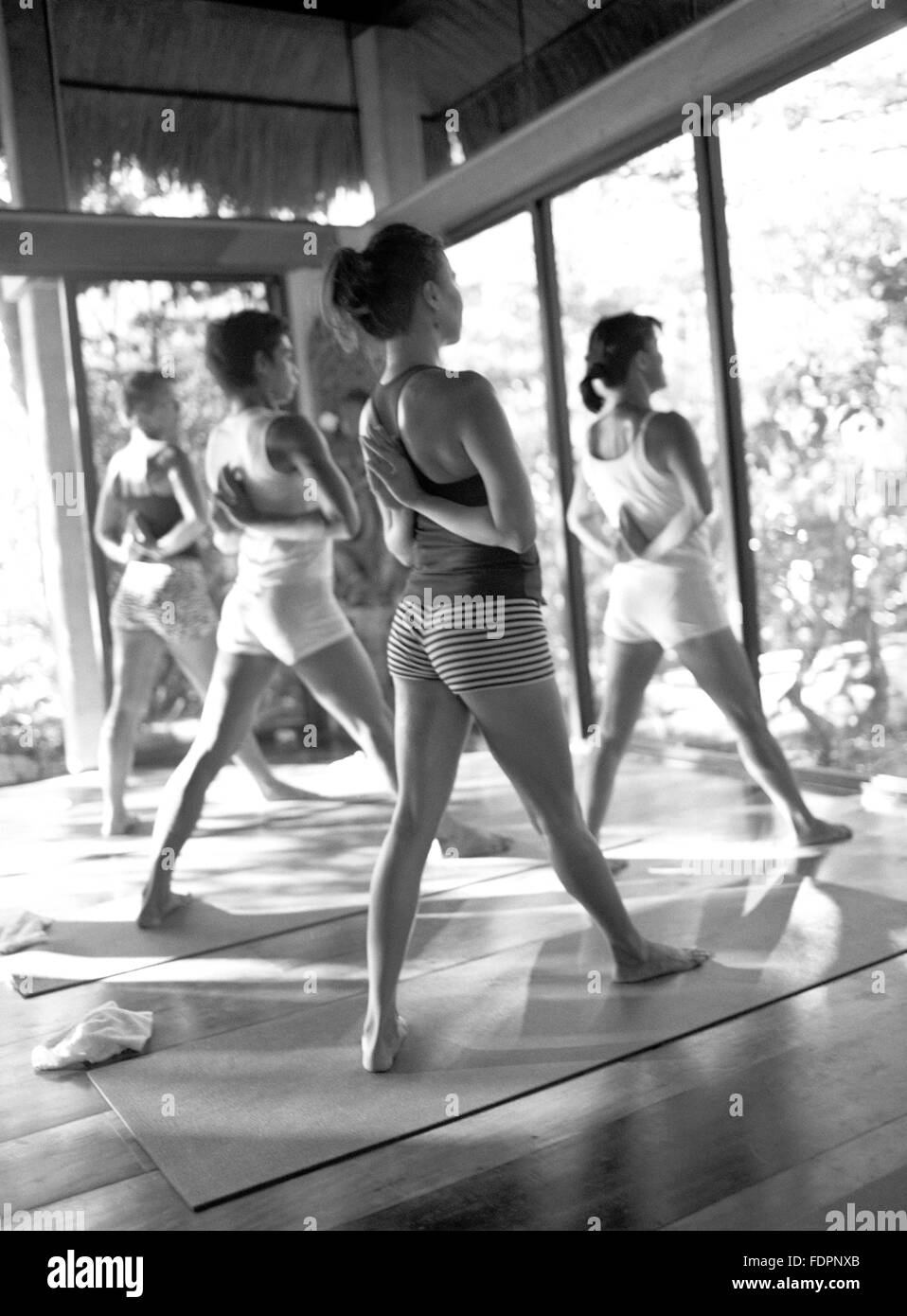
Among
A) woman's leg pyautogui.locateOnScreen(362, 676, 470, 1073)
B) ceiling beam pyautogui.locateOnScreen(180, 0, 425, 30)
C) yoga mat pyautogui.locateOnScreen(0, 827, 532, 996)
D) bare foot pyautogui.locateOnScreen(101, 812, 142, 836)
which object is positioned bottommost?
yoga mat pyautogui.locateOnScreen(0, 827, 532, 996)

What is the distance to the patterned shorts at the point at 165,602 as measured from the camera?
15.5 ft

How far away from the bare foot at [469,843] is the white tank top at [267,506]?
3.17 ft

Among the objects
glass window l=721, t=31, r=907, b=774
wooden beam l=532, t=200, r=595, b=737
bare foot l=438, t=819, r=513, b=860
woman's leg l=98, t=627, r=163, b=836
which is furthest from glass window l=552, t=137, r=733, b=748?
woman's leg l=98, t=627, r=163, b=836

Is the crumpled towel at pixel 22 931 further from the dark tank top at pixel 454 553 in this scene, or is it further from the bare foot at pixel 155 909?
the dark tank top at pixel 454 553

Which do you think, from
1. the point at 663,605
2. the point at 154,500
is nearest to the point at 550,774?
the point at 663,605

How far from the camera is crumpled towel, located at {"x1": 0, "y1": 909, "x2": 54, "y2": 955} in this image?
3619 mm

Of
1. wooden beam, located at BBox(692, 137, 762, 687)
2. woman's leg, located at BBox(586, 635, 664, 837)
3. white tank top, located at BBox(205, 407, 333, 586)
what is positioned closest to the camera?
white tank top, located at BBox(205, 407, 333, 586)

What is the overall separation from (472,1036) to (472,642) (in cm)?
84

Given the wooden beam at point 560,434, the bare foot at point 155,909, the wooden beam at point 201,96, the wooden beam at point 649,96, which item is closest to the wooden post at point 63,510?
the wooden beam at point 201,96

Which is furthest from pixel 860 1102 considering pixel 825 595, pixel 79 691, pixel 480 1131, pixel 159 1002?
Result: pixel 79 691

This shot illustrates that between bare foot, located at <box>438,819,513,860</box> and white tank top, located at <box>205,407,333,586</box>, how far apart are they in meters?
0.96

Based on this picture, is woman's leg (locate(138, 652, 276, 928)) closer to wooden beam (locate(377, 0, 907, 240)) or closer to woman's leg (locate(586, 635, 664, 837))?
woman's leg (locate(586, 635, 664, 837))
